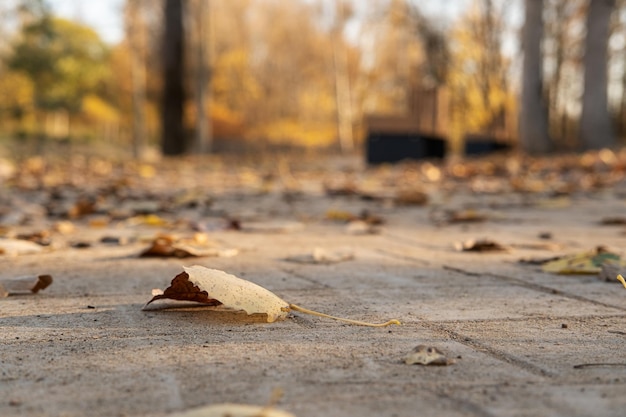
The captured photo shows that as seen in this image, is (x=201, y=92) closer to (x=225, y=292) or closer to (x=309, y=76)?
(x=225, y=292)

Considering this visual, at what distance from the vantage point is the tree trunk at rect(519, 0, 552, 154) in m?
10.3

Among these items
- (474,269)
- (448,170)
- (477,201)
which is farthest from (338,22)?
(474,269)

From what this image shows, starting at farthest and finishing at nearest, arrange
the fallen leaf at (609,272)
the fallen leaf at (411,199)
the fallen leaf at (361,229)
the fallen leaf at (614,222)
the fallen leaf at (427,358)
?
the fallen leaf at (411,199) < the fallen leaf at (614,222) < the fallen leaf at (361,229) < the fallen leaf at (609,272) < the fallen leaf at (427,358)

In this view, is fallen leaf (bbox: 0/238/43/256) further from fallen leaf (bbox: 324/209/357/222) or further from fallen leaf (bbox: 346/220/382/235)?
fallen leaf (bbox: 324/209/357/222)

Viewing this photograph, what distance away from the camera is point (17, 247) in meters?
2.72

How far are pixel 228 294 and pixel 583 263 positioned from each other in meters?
1.21

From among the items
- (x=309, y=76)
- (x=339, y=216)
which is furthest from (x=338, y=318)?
(x=309, y=76)

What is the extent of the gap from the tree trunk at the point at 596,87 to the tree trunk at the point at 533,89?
678 millimetres

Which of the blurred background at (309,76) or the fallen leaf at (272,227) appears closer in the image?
the fallen leaf at (272,227)

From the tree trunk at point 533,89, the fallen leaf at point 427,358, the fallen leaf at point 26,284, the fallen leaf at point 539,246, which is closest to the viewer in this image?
the fallen leaf at point 427,358

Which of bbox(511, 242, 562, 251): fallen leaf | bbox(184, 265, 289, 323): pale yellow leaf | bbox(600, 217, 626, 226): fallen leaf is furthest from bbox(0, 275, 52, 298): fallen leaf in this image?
bbox(600, 217, 626, 226): fallen leaf

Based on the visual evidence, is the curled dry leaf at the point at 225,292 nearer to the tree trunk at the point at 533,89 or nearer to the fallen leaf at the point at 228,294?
the fallen leaf at the point at 228,294

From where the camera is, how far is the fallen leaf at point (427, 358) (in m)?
1.31

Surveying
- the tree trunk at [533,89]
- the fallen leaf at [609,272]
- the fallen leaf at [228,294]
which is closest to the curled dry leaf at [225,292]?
the fallen leaf at [228,294]
